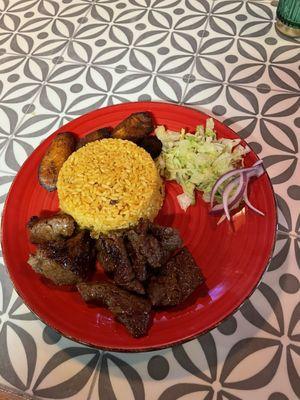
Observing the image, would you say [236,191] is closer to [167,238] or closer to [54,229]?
[167,238]

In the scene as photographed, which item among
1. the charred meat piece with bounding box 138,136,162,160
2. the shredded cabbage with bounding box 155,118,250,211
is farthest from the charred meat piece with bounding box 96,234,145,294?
the charred meat piece with bounding box 138,136,162,160

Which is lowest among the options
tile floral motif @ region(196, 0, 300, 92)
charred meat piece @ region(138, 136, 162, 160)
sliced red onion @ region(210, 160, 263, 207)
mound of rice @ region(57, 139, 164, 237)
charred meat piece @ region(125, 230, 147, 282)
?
charred meat piece @ region(125, 230, 147, 282)

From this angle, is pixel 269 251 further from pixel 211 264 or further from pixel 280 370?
pixel 280 370

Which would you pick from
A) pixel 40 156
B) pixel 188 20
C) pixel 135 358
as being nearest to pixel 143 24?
pixel 188 20

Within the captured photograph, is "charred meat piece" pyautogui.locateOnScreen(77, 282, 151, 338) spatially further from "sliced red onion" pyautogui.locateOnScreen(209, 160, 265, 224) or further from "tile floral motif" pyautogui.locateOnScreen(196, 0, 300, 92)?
"tile floral motif" pyautogui.locateOnScreen(196, 0, 300, 92)

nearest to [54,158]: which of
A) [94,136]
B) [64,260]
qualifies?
[94,136]

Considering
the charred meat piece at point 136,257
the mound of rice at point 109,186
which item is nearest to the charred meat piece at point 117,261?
the charred meat piece at point 136,257
